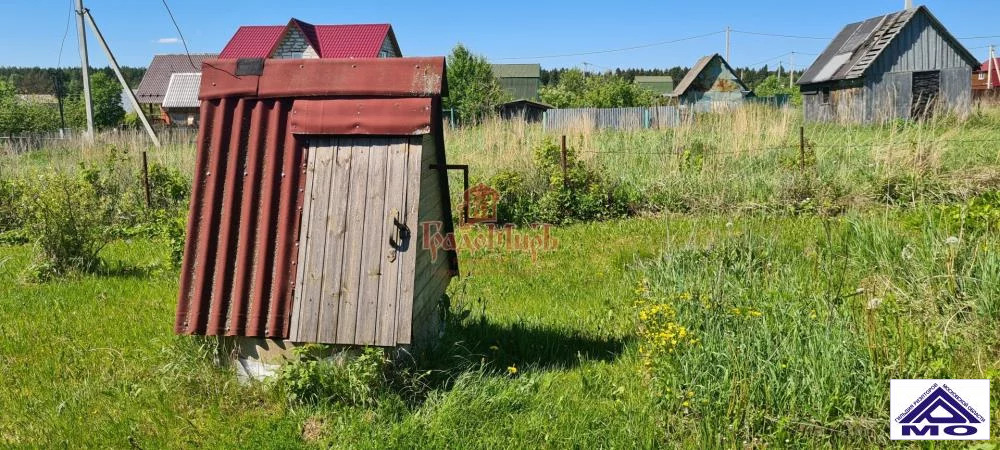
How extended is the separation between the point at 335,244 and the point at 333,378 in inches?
33.4

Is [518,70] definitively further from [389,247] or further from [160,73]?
[389,247]

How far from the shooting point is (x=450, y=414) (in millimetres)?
4203

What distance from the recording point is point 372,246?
4.33m

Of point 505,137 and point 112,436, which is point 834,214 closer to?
point 505,137

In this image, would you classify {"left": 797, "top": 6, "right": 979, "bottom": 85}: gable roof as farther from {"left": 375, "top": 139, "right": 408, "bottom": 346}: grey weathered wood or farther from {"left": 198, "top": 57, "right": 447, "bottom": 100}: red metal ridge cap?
{"left": 375, "top": 139, "right": 408, "bottom": 346}: grey weathered wood

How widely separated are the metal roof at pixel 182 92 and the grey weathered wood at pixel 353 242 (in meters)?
48.9

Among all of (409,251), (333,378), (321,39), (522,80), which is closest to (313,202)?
(409,251)

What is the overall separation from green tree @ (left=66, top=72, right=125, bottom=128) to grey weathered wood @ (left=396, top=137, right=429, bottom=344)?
55.4 metres

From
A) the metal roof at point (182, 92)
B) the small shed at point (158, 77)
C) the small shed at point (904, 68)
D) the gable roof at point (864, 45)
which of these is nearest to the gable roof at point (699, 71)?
the gable roof at point (864, 45)

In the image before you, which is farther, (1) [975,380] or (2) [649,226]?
(2) [649,226]

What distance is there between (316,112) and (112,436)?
239cm

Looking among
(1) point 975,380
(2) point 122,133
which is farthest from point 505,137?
(1) point 975,380

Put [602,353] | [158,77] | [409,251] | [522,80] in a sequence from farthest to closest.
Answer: [522,80] < [158,77] < [602,353] < [409,251]

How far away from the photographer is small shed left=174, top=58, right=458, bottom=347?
14.1 ft
